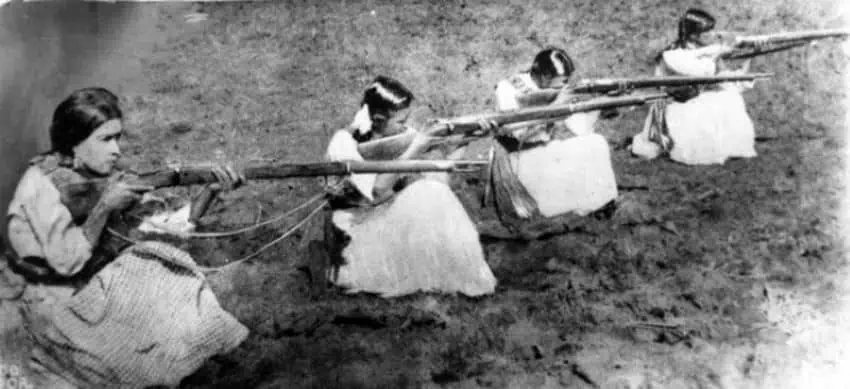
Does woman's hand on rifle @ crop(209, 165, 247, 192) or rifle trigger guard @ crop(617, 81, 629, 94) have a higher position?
rifle trigger guard @ crop(617, 81, 629, 94)

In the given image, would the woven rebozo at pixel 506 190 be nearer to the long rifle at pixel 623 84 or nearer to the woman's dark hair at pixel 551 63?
the long rifle at pixel 623 84

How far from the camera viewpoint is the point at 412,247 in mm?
4359

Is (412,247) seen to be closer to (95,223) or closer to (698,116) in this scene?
(95,223)

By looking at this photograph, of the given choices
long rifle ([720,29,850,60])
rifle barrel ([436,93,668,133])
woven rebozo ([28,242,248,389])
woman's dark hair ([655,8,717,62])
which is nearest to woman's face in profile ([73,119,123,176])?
woven rebozo ([28,242,248,389])

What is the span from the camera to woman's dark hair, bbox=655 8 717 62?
463cm

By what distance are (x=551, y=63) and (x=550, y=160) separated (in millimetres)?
569

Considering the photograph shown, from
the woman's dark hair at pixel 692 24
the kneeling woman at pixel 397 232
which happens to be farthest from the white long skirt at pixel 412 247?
the woman's dark hair at pixel 692 24

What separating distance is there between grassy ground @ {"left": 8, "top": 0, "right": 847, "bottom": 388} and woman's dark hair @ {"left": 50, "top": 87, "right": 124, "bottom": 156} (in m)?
0.16

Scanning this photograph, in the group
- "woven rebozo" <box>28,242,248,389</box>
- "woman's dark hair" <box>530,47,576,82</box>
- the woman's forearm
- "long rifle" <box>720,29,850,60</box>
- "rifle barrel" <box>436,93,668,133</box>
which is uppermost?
"long rifle" <box>720,29,850,60</box>

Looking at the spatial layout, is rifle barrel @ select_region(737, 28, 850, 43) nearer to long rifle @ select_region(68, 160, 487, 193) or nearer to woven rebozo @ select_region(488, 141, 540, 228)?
woven rebozo @ select_region(488, 141, 540, 228)

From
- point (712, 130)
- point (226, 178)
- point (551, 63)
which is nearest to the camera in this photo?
point (226, 178)

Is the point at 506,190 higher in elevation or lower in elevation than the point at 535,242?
higher

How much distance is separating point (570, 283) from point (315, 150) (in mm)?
1651

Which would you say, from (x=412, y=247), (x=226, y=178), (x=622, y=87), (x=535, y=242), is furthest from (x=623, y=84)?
(x=226, y=178)
